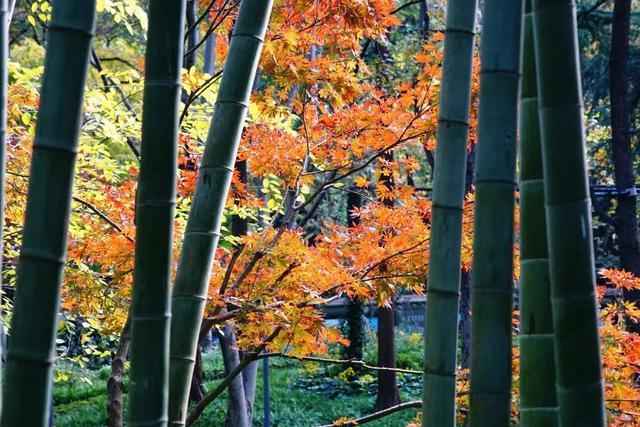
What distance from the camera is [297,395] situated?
11.8 meters

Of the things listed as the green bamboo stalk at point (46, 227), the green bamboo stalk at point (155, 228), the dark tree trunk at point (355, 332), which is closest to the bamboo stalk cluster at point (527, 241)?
the green bamboo stalk at point (155, 228)

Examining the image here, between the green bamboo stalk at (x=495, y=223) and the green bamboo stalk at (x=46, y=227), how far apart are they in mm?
870

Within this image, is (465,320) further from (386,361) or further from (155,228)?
(155,228)

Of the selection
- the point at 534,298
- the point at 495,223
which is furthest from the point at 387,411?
the point at 495,223

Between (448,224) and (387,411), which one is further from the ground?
(448,224)

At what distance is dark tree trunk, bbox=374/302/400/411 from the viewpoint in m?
10.8

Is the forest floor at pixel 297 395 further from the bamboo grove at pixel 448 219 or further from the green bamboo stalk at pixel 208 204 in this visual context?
the bamboo grove at pixel 448 219

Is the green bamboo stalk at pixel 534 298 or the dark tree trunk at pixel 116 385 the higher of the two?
the green bamboo stalk at pixel 534 298

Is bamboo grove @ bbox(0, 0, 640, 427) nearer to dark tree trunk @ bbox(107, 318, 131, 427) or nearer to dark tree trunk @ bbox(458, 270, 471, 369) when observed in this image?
dark tree trunk @ bbox(107, 318, 131, 427)

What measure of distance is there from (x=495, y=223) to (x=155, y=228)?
2.43 ft

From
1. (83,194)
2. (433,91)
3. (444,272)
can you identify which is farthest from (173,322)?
(83,194)

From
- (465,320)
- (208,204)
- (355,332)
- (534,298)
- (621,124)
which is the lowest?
(355,332)

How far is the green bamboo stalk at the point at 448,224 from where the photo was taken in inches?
74.1

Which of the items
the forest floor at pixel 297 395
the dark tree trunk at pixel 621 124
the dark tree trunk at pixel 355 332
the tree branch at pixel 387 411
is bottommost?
the forest floor at pixel 297 395
